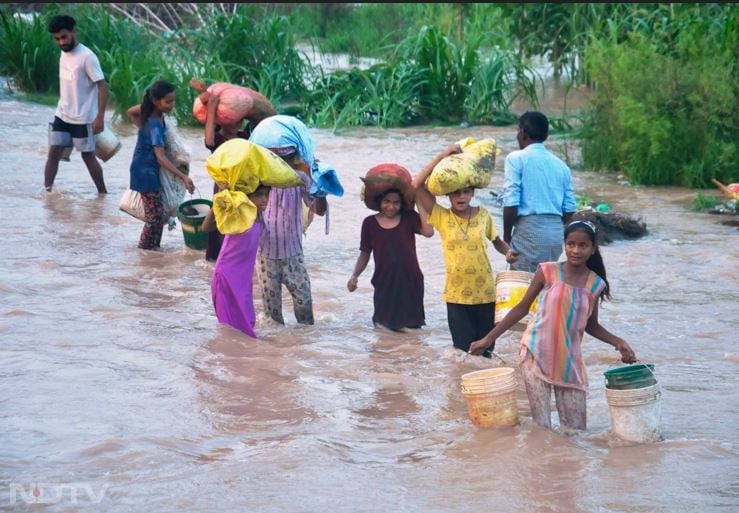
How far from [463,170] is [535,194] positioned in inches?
35.1

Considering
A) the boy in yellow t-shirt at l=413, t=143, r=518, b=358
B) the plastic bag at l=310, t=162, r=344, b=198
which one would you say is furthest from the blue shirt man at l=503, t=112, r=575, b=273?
the plastic bag at l=310, t=162, r=344, b=198

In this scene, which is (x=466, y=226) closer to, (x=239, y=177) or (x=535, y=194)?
(x=535, y=194)

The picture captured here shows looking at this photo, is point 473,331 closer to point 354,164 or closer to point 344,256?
point 344,256

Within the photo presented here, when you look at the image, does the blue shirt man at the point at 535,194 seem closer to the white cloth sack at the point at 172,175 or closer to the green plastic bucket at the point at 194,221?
the green plastic bucket at the point at 194,221

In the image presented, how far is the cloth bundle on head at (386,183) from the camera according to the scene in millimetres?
6535

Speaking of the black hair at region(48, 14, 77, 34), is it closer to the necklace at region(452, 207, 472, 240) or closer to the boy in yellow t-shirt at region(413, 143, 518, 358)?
the boy in yellow t-shirt at region(413, 143, 518, 358)

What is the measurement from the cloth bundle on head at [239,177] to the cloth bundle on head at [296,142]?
1.15ft

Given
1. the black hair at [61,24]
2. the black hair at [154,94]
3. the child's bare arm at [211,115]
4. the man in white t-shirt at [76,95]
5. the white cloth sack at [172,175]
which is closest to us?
the child's bare arm at [211,115]

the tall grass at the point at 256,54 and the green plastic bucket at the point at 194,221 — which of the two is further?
the tall grass at the point at 256,54

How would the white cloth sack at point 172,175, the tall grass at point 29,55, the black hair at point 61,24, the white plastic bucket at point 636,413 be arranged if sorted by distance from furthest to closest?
the tall grass at point 29,55, the black hair at point 61,24, the white cloth sack at point 172,175, the white plastic bucket at point 636,413

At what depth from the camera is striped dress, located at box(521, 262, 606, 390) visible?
516cm

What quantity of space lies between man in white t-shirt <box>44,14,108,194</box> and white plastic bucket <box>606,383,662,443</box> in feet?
20.9

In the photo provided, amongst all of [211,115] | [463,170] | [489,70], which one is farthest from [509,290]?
[489,70]
